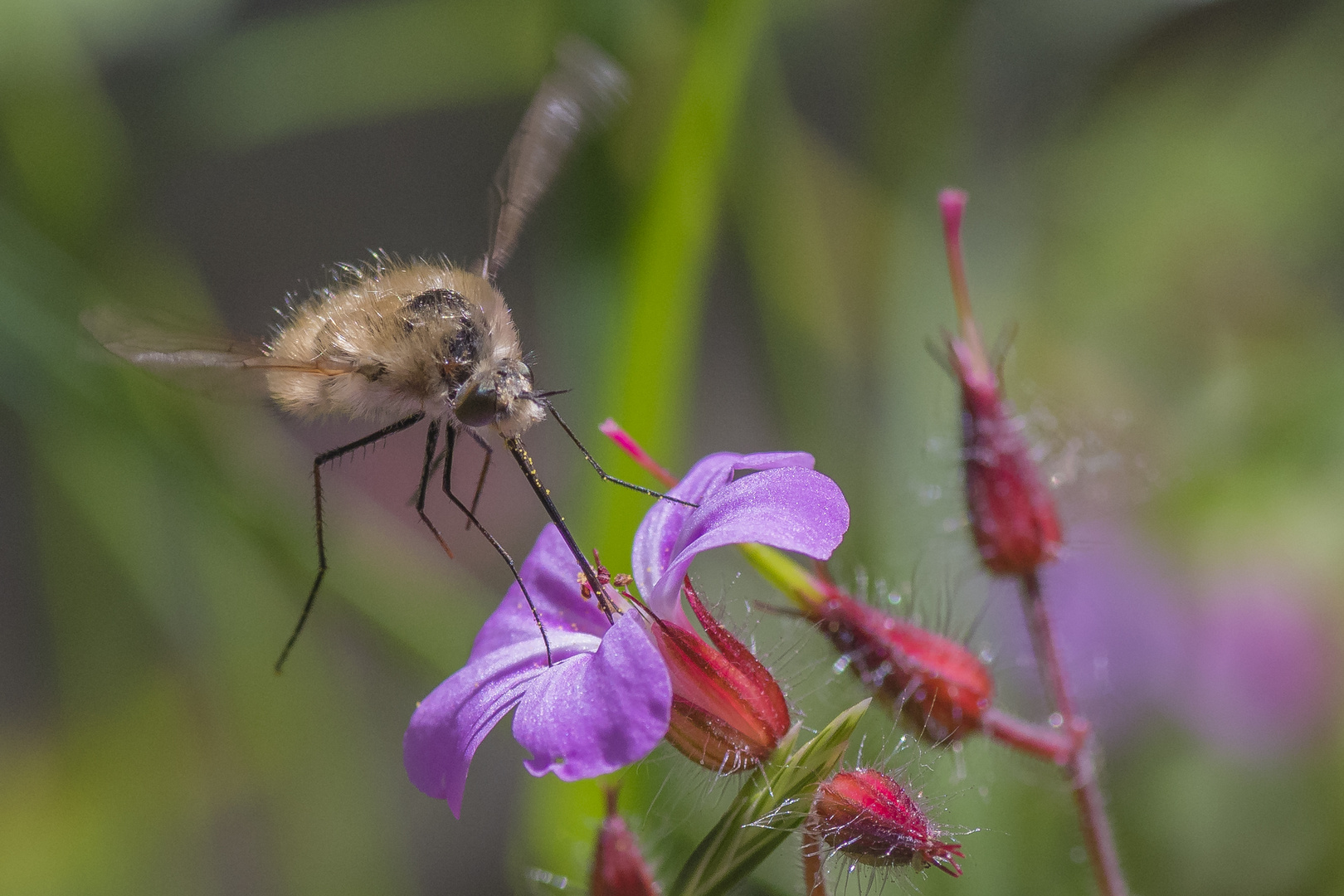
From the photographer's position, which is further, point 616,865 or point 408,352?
point 408,352

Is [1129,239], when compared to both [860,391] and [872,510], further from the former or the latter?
[872,510]

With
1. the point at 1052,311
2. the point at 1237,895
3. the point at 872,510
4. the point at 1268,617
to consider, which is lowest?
the point at 1237,895

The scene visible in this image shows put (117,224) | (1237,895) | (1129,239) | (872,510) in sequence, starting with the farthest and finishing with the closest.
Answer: (1129,239) < (117,224) < (872,510) < (1237,895)

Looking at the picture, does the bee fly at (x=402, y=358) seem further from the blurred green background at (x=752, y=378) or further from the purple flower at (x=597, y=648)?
the blurred green background at (x=752, y=378)

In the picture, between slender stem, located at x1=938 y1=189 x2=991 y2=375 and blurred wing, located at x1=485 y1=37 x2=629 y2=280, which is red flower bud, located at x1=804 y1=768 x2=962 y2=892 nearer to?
slender stem, located at x1=938 y1=189 x2=991 y2=375

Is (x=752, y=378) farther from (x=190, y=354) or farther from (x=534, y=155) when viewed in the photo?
(x=190, y=354)

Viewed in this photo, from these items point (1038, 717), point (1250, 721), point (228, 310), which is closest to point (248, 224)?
point (228, 310)

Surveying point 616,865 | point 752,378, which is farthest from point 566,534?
point 752,378
